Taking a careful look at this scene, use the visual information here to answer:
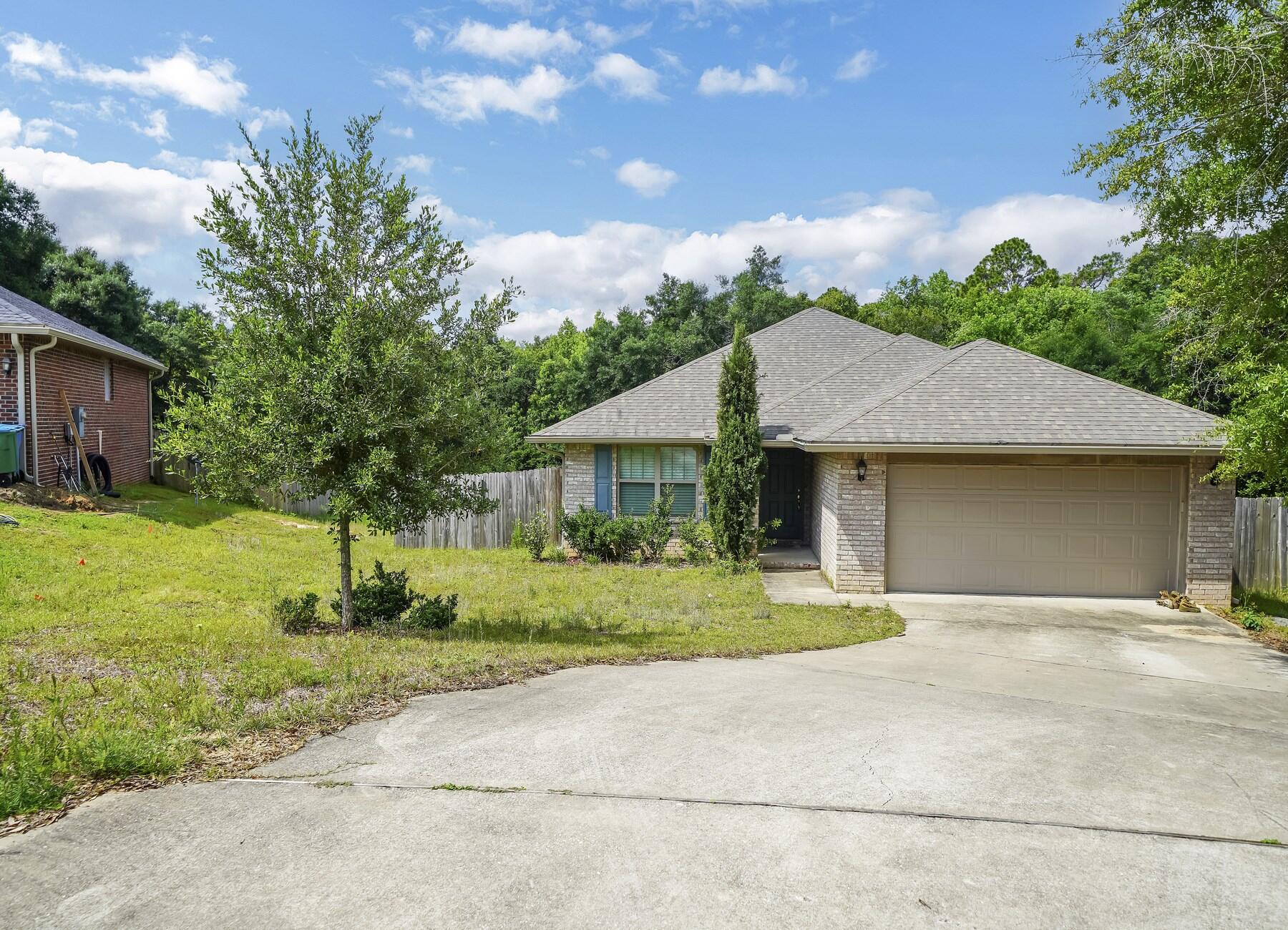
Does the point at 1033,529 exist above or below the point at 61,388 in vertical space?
below

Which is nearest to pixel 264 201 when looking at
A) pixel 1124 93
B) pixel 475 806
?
pixel 475 806

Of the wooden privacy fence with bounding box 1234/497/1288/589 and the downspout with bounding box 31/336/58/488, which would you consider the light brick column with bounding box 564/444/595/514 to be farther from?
the wooden privacy fence with bounding box 1234/497/1288/589

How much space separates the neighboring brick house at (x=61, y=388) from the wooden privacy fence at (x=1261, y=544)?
76.1ft

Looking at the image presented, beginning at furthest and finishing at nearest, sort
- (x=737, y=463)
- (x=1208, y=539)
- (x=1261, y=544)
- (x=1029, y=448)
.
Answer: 1. (x=737, y=463)
2. (x=1261, y=544)
3. (x=1208, y=539)
4. (x=1029, y=448)

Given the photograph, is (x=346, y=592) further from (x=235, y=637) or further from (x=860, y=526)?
(x=860, y=526)

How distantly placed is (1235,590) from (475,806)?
554 inches

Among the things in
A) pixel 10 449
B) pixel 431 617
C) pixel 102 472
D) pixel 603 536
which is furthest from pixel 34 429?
pixel 431 617

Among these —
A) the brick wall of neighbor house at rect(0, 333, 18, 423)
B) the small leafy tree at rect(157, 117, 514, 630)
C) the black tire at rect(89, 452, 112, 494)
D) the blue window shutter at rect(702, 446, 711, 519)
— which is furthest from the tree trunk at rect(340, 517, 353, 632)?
the black tire at rect(89, 452, 112, 494)

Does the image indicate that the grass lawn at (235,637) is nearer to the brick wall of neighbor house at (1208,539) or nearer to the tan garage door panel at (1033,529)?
the tan garage door panel at (1033,529)

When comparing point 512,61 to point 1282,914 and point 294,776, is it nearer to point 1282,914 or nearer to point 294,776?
point 294,776

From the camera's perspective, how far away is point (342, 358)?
771cm

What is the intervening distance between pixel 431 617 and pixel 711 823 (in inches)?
221

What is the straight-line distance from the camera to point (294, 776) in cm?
457

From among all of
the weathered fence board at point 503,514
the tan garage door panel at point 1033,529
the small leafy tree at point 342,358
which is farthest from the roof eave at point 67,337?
the tan garage door panel at point 1033,529
